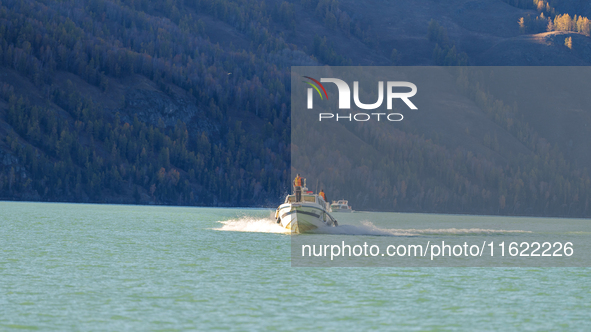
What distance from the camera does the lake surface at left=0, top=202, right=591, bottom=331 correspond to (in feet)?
109

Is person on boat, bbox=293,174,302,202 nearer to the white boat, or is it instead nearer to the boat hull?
the white boat

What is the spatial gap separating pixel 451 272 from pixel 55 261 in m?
27.0

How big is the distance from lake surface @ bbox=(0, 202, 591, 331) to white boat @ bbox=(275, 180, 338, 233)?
14.5 metres

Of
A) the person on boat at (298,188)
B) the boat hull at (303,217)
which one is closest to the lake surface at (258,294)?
the boat hull at (303,217)

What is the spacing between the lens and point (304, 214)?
7831 cm

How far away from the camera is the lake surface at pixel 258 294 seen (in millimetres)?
33094

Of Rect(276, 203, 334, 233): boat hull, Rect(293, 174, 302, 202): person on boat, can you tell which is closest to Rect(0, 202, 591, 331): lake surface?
Rect(276, 203, 334, 233): boat hull

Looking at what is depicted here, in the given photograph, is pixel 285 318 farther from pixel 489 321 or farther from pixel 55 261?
pixel 55 261

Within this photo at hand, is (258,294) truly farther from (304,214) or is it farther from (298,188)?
(304,214)

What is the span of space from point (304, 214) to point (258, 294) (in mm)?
37897

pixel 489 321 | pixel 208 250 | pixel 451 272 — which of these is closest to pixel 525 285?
pixel 451 272

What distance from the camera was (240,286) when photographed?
43.5 metres

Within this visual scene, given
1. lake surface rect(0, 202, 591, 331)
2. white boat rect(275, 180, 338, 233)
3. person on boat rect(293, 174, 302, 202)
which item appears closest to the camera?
lake surface rect(0, 202, 591, 331)

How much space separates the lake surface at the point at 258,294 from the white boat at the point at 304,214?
14526mm
